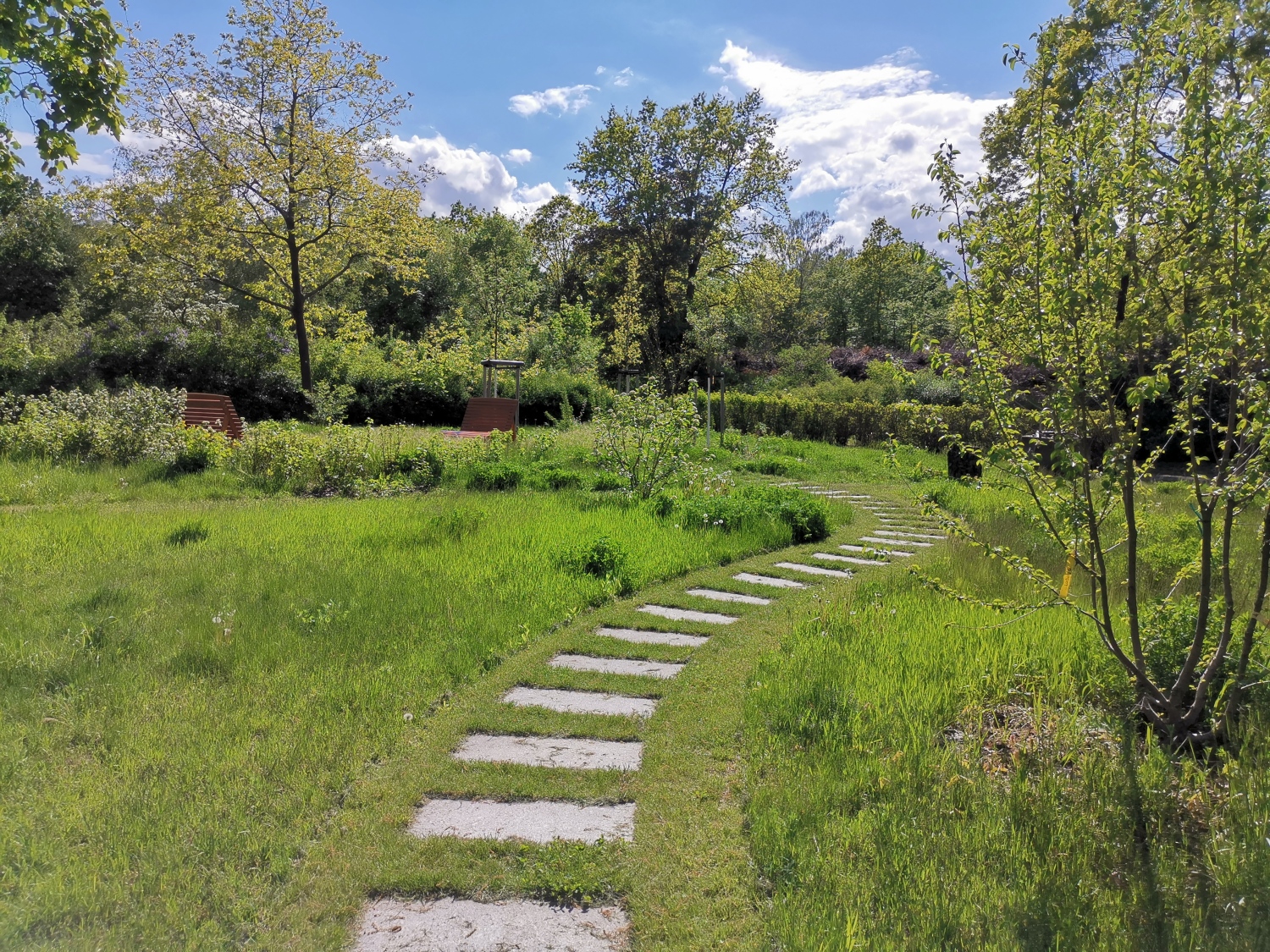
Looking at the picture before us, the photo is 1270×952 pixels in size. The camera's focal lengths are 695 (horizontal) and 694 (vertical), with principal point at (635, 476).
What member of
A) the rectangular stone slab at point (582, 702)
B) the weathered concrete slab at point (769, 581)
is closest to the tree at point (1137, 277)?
the rectangular stone slab at point (582, 702)

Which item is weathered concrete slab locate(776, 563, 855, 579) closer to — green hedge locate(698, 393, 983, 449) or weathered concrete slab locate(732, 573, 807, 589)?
weathered concrete slab locate(732, 573, 807, 589)

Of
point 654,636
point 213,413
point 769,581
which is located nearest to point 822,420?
point 769,581

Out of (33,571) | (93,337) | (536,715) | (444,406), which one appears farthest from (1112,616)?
(93,337)

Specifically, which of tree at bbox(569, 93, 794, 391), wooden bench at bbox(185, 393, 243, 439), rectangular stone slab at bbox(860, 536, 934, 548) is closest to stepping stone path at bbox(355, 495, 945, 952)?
rectangular stone slab at bbox(860, 536, 934, 548)

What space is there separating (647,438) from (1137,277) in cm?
572

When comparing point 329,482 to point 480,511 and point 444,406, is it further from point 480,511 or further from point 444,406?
point 444,406

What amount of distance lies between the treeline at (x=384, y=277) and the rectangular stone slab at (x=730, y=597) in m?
1.96

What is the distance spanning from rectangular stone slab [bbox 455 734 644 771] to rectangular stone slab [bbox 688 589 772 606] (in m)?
2.16

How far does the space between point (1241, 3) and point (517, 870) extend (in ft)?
12.0

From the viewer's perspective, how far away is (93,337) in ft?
52.4

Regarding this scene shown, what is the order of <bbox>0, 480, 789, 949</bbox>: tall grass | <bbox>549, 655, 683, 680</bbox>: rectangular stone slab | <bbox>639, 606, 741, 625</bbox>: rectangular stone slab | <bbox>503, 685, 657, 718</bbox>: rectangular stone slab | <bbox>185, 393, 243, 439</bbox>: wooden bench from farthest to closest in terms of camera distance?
<bbox>185, 393, 243, 439</bbox>: wooden bench, <bbox>639, 606, 741, 625</bbox>: rectangular stone slab, <bbox>549, 655, 683, 680</bbox>: rectangular stone slab, <bbox>503, 685, 657, 718</bbox>: rectangular stone slab, <bbox>0, 480, 789, 949</bbox>: tall grass

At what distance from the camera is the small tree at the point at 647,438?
794 centimetres

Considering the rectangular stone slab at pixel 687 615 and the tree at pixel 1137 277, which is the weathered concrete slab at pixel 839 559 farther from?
the tree at pixel 1137 277

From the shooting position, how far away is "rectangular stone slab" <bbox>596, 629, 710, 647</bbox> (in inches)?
168
